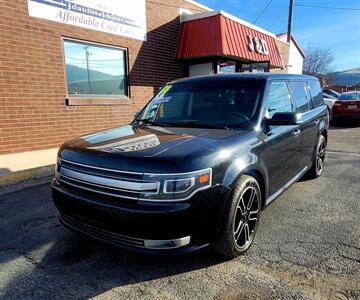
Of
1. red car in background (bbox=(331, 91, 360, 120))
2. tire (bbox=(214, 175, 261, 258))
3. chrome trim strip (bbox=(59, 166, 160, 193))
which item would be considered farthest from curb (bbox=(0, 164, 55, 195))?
red car in background (bbox=(331, 91, 360, 120))

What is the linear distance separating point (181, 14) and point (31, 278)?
32.8 ft

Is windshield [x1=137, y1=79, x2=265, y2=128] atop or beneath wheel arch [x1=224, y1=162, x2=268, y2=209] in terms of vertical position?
atop

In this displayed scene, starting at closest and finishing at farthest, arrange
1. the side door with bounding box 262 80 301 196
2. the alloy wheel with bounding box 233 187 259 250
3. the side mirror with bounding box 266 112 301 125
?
the alloy wheel with bounding box 233 187 259 250, the side mirror with bounding box 266 112 301 125, the side door with bounding box 262 80 301 196

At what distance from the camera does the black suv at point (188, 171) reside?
2.58m

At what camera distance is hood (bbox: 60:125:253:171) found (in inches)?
104

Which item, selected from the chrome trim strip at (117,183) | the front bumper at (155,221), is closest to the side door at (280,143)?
the front bumper at (155,221)

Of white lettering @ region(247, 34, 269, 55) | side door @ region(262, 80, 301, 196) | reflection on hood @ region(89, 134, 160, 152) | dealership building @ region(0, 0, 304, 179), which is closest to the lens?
reflection on hood @ region(89, 134, 160, 152)

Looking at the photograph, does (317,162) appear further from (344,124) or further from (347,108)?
(344,124)

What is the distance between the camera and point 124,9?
907cm

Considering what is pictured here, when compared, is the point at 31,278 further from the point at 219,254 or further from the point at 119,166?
the point at 219,254

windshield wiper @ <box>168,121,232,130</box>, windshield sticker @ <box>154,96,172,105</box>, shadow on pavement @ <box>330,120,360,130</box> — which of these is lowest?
shadow on pavement @ <box>330,120,360,130</box>

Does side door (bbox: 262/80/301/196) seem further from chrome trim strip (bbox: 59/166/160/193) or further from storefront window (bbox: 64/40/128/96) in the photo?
storefront window (bbox: 64/40/128/96)

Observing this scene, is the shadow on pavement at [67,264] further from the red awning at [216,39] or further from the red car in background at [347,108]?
the red car in background at [347,108]

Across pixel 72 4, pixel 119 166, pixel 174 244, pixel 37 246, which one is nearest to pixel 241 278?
pixel 174 244
